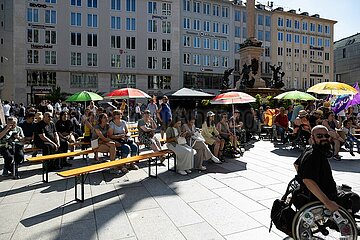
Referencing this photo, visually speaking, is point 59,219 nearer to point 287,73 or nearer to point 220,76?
point 220,76

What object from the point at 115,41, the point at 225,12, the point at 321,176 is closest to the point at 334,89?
the point at 321,176

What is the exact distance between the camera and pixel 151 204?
17.3 feet

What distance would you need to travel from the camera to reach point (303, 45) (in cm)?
6322

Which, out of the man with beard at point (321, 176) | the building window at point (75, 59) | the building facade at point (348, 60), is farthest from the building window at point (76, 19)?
the building facade at point (348, 60)

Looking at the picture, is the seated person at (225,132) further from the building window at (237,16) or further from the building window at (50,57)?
the building window at (237,16)

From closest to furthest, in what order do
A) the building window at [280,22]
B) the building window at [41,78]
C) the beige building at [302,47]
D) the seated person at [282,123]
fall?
the seated person at [282,123] → the building window at [41,78] → the beige building at [302,47] → the building window at [280,22]

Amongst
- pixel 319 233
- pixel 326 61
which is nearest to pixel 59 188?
pixel 319 233

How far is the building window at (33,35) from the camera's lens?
43.0m

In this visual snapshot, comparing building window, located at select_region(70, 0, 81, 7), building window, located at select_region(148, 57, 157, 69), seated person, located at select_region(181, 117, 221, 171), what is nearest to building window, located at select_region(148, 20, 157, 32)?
building window, located at select_region(148, 57, 157, 69)

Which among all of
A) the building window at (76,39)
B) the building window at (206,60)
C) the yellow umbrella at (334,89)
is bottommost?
the yellow umbrella at (334,89)

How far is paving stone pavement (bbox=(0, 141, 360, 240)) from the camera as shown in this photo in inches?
164

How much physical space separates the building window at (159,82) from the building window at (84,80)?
29.2ft

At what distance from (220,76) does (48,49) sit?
29.6m

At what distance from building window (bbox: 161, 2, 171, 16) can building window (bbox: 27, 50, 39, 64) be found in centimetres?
2097
